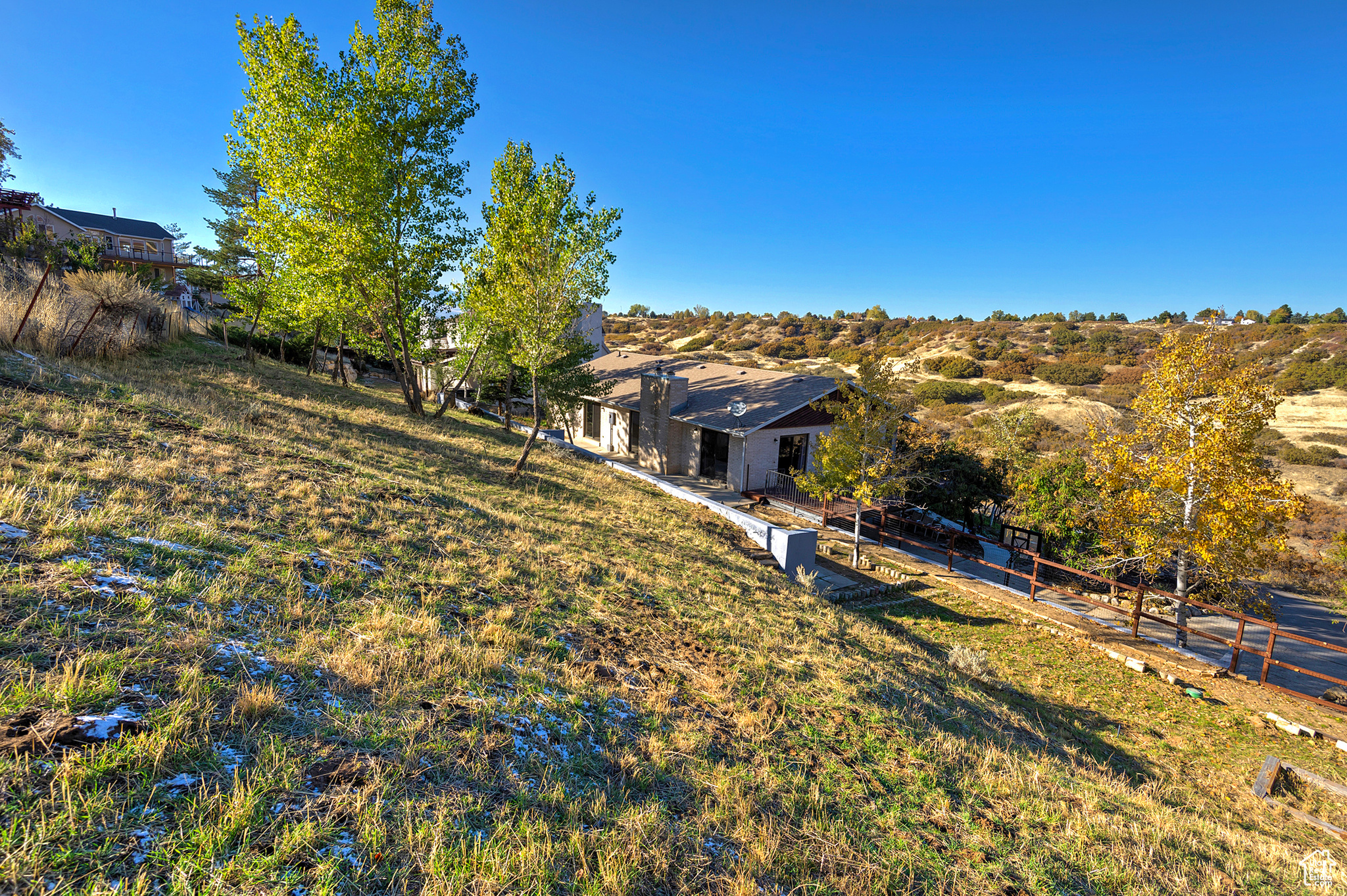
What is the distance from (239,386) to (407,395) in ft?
21.1

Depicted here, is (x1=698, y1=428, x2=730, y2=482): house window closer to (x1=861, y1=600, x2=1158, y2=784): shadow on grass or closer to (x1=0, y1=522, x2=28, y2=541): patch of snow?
(x1=861, y1=600, x2=1158, y2=784): shadow on grass

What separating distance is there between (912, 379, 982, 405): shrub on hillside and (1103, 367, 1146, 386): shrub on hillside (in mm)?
10411

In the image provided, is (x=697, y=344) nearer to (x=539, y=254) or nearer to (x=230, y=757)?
(x=539, y=254)

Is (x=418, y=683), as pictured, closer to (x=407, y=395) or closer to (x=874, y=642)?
(x=874, y=642)

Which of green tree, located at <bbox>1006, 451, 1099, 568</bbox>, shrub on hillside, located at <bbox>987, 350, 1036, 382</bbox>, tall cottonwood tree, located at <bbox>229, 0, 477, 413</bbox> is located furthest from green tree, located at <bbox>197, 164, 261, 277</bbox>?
shrub on hillside, located at <bbox>987, 350, 1036, 382</bbox>

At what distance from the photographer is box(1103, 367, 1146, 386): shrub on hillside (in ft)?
143

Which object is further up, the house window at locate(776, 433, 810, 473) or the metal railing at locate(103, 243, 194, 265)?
the metal railing at locate(103, 243, 194, 265)

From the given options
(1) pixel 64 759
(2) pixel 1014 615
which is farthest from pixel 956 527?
(1) pixel 64 759

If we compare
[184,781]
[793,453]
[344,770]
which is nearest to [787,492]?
[793,453]

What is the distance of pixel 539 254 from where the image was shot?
14.8 meters

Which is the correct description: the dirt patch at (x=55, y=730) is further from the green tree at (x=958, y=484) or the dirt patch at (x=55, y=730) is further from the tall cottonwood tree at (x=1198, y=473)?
the green tree at (x=958, y=484)

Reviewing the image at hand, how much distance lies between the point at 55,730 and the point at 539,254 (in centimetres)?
1386

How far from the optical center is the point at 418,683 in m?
4.28

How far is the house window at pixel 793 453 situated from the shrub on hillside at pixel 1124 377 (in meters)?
35.6
